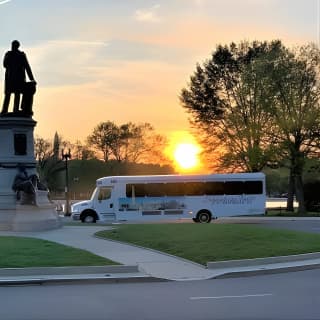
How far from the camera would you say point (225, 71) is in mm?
54500

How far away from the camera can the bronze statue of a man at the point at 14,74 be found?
25.5 m

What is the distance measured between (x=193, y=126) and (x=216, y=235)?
38434mm

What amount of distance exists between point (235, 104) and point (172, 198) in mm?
19805

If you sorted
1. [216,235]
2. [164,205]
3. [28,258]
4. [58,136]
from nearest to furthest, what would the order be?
[28,258] < [216,235] < [164,205] < [58,136]

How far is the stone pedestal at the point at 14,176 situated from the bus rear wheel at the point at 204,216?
11959mm

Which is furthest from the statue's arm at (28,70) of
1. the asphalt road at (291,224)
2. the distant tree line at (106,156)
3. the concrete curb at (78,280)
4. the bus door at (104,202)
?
the distant tree line at (106,156)

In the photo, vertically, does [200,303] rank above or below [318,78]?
below

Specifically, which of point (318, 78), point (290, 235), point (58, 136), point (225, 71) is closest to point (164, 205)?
point (290, 235)

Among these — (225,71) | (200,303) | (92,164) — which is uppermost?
(225,71)

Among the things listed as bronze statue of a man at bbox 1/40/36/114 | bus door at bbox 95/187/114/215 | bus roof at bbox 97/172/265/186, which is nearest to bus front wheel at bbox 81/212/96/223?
bus door at bbox 95/187/114/215

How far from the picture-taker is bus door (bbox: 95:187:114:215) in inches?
1341

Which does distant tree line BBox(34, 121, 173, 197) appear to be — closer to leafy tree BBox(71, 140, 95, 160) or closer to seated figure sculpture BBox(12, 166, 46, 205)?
Result: leafy tree BBox(71, 140, 95, 160)

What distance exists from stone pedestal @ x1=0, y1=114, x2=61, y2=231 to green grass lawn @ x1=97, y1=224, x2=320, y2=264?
3.50m

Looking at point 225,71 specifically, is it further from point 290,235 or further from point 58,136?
point 58,136
